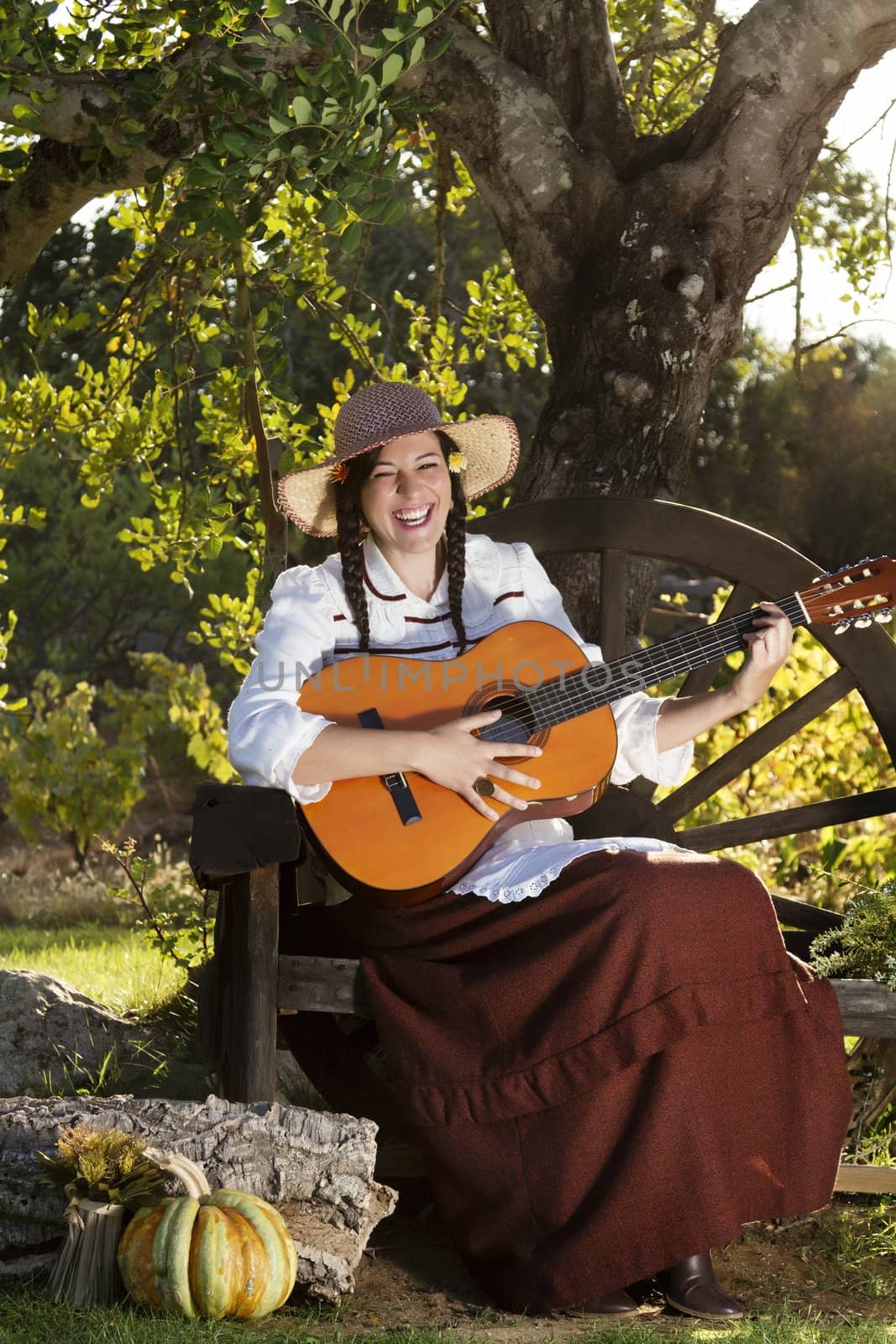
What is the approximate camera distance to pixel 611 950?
104 inches

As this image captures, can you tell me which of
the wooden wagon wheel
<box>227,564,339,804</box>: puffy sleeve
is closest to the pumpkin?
<box>227,564,339,804</box>: puffy sleeve

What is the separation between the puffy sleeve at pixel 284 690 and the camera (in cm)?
288

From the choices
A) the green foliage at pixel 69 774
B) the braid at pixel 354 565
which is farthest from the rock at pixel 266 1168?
the green foliage at pixel 69 774

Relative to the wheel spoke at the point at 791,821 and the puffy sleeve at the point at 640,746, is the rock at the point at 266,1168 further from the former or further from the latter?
the wheel spoke at the point at 791,821

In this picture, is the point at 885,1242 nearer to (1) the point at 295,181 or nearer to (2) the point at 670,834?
(2) the point at 670,834

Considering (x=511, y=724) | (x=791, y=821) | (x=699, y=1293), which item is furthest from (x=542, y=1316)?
(x=791, y=821)

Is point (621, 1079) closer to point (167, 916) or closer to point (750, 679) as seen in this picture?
point (750, 679)

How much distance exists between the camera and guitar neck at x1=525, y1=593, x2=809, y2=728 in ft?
9.98

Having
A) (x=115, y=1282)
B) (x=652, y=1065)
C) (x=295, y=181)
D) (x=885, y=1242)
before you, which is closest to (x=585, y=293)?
(x=295, y=181)

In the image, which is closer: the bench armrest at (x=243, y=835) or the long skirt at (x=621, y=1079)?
the long skirt at (x=621, y=1079)

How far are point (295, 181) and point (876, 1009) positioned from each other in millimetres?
2063

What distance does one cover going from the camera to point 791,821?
138 inches

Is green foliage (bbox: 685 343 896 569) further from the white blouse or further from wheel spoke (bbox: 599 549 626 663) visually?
the white blouse

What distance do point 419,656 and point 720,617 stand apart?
0.81 metres
